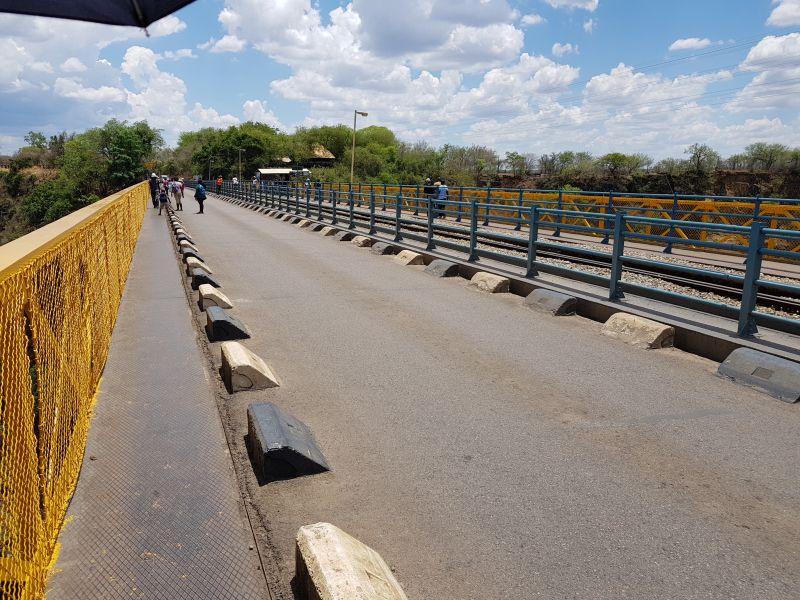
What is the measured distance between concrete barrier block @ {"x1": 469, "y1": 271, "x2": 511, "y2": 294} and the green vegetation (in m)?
39.2

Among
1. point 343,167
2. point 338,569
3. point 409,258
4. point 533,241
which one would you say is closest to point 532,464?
point 338,569

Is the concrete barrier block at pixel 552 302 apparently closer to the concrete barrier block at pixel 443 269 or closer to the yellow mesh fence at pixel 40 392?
the concrete barrier block at pixel 443 269

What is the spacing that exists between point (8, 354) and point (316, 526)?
147 cm

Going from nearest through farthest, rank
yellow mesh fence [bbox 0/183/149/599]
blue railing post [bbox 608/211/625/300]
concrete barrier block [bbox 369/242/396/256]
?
1. yellow mesh fence [bbox 0/183/149/599]
2. blue railing post [bbox 608/211/625/300]
3. concrete barrier block [bbox 369/242/396/256]

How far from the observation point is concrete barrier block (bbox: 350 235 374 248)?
17.0m

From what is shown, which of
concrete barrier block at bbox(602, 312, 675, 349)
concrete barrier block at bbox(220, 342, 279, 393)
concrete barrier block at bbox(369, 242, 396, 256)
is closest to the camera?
concrete barrier block at bbox(220, 342, 279, 393)

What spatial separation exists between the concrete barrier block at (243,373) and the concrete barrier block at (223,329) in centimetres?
134

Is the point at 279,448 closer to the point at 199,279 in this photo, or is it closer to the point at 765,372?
the point at 765,372

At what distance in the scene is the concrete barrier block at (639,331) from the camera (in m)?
6.85

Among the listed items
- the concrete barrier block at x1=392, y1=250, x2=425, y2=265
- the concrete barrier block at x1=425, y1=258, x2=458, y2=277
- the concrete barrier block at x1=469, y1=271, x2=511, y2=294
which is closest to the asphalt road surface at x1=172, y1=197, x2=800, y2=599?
the concrete barrier block at x1=469, y1=271, x2=511, y2=294

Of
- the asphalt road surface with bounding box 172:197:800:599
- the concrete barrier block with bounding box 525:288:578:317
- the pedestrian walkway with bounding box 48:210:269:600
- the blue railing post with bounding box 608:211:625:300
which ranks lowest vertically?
the asphalt road surface with bounding box 172:197:800:599

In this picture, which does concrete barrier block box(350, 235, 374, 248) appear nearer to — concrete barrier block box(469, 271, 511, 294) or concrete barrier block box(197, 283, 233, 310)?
concrete barrier block box(469, 271, 511, 294)

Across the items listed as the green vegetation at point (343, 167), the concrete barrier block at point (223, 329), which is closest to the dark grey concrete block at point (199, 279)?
the concrete barrier block at point (223, 329)

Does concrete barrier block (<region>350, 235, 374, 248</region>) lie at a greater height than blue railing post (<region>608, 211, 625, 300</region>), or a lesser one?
lesser
